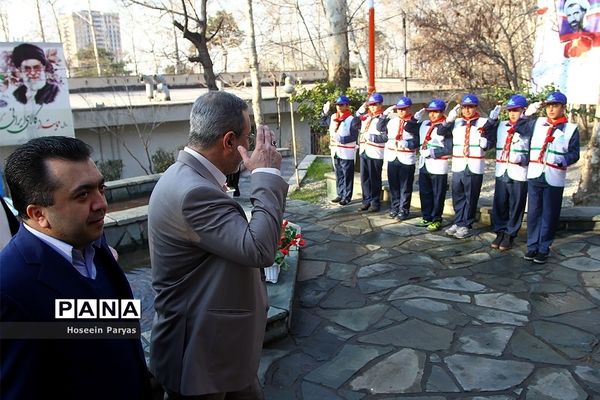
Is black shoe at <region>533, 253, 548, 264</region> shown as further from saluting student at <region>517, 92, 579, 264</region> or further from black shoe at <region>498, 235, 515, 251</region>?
black shoe at <region>498, 235, 515, 251</region>

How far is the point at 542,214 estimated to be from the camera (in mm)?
5547

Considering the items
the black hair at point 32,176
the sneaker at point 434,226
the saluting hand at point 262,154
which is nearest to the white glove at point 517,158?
the sneaker at point 434,226

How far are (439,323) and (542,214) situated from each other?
2.23 metres

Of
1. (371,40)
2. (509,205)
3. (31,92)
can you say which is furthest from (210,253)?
(31,92)

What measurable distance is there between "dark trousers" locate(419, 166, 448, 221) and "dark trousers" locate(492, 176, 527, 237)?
838mm

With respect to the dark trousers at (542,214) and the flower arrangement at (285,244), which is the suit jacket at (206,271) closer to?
the flower arrangement at (285,244)

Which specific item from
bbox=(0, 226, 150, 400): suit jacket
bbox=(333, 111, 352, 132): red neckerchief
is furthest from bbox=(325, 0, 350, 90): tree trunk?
bbox=(0, 226, 150, 400): suit jacket

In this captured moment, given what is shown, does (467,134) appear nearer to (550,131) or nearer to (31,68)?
(550,131)

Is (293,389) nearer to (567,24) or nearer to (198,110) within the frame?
(198,110)

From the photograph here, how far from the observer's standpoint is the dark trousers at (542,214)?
545 cm

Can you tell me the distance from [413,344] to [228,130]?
2698 mm

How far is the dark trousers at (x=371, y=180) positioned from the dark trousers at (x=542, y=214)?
260 centimetres

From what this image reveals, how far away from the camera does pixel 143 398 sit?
5.44 feet

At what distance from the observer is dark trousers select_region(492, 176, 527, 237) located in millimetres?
5820
